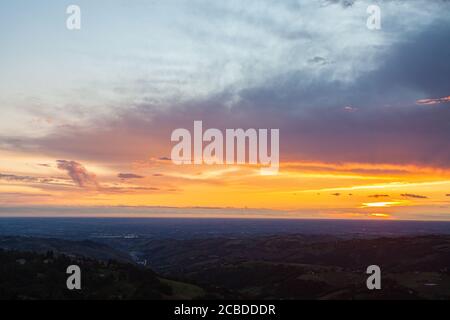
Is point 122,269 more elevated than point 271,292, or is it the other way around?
point 122,269
